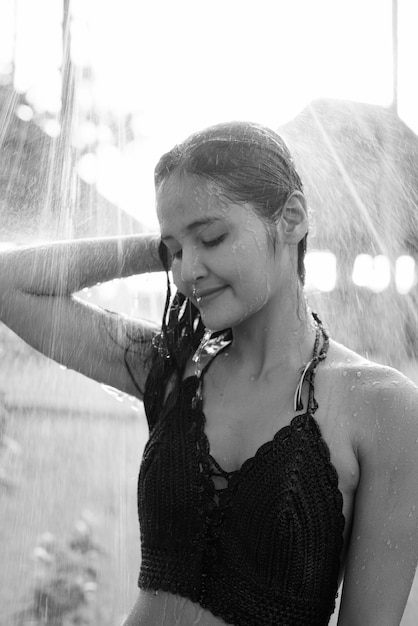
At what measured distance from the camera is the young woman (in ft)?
5.71

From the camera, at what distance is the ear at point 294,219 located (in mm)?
1912

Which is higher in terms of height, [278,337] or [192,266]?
[192,266]

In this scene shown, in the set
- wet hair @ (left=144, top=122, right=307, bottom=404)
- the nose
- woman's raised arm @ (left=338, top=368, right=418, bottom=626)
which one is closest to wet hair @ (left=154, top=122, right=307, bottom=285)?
wet hair @ (left=144, top=122, right=307, bottom=404)

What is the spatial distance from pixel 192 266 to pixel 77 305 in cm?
50

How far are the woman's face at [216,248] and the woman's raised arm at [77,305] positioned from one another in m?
0.36

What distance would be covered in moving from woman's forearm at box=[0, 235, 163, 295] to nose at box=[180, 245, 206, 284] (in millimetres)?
363

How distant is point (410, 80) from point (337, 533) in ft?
11.5

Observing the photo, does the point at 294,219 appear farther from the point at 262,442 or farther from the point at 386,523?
the point at 386,523

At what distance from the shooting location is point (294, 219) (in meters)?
1.93

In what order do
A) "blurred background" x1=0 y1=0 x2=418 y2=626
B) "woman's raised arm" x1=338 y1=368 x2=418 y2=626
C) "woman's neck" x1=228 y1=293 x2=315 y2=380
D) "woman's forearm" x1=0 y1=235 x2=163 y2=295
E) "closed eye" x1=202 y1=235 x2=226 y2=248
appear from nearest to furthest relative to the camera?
"woman's raised arm" x1=338 y1=368 x2=418 y2=626, "closed eye" x1=202 y1=235 x2=226 y2=248, "woman's neck" x1=228 y1=293 x2=315 y2=380, "woman's forearm" x1=0 y1=235 x2=163 y2=295, "blurred background" x1=0 y1=0 x2=418 y2=626

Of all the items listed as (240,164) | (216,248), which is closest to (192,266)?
(216,248)

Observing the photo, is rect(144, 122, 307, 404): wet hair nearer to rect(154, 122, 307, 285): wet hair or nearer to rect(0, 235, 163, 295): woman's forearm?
rect(154, 122, 307, 285): wet hair

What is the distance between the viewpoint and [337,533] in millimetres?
1767

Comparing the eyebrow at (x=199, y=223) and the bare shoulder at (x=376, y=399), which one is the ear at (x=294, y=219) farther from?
the bare shoulder at (x=376, y=399)
